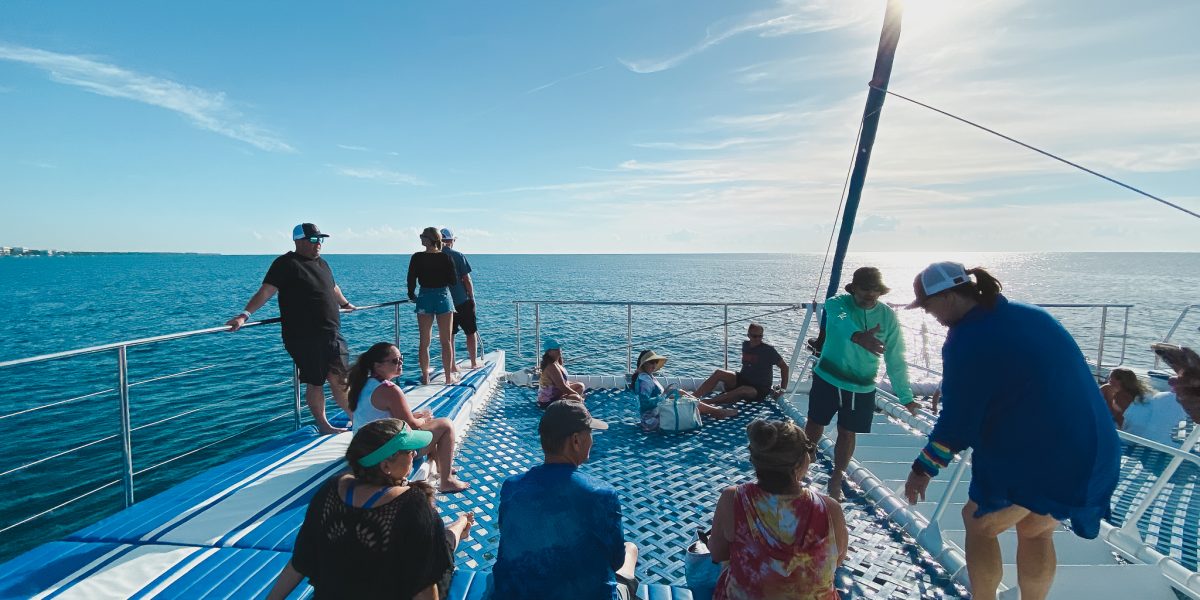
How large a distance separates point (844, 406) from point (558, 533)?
2.48m

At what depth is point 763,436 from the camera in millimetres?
1812

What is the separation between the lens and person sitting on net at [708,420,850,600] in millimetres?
1800

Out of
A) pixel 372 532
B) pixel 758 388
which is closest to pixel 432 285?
pixel 758 388

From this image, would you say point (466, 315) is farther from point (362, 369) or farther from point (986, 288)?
point (986, 288)

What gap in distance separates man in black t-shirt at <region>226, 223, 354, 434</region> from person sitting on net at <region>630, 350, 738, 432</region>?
267 centimetres

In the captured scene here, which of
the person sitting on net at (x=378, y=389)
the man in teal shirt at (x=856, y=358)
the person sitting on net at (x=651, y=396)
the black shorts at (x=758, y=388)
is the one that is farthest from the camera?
the black shorts at (x=758, y=388)

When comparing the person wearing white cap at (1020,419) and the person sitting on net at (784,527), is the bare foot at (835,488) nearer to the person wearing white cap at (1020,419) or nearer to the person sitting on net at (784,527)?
the person wearing white cap at (1020,419)

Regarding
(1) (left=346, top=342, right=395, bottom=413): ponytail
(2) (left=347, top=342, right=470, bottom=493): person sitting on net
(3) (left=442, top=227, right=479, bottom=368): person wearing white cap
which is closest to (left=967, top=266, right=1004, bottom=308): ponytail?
(2) (left=347, top=342, right=470, bottom=493): person sitting on net

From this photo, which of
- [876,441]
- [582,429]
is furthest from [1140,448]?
[582,429]

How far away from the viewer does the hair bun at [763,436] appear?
5.89 feet

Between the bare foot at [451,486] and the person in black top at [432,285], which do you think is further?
the person in black top at [432,285]

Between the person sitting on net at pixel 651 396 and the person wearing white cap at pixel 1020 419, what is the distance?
3.07 meters

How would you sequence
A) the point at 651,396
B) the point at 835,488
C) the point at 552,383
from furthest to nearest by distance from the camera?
1. the point at 552,383
2. the point at 651,396
3. the point at 835,488

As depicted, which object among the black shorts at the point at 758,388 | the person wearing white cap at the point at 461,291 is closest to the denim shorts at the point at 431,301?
the person wearing white cap at the point at 461,291
